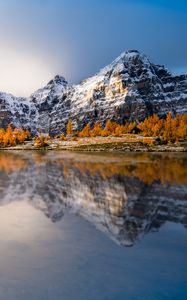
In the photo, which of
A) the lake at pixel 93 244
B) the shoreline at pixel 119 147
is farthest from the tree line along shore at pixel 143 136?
the lake at pixel 93 244

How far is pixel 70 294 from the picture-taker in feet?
36.7

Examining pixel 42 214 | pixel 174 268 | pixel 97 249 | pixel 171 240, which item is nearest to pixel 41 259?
pixel 97 249

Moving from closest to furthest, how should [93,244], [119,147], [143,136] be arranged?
1. [93,244]
2. [119,147]
3. [143,136]

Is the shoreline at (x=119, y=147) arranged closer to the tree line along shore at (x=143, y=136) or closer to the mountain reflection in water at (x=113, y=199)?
the tree line along shore at (x=143, y=136)

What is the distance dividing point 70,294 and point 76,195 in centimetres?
1789

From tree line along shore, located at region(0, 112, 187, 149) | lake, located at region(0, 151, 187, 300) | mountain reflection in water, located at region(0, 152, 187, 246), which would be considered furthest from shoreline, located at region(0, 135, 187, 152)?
lake, located at region(0, 151, 187, 300)

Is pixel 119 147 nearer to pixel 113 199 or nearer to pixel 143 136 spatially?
pixel 143 136

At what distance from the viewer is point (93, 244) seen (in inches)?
635

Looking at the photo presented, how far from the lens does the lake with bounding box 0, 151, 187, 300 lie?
38.2 feet

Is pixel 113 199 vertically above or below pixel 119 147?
above

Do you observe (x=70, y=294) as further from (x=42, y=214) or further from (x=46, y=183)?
(x=46, y=183)

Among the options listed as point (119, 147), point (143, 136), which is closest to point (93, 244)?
point (119, 147)

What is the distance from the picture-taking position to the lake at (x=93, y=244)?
11633 mm

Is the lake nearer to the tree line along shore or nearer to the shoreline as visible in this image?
the shoreline
